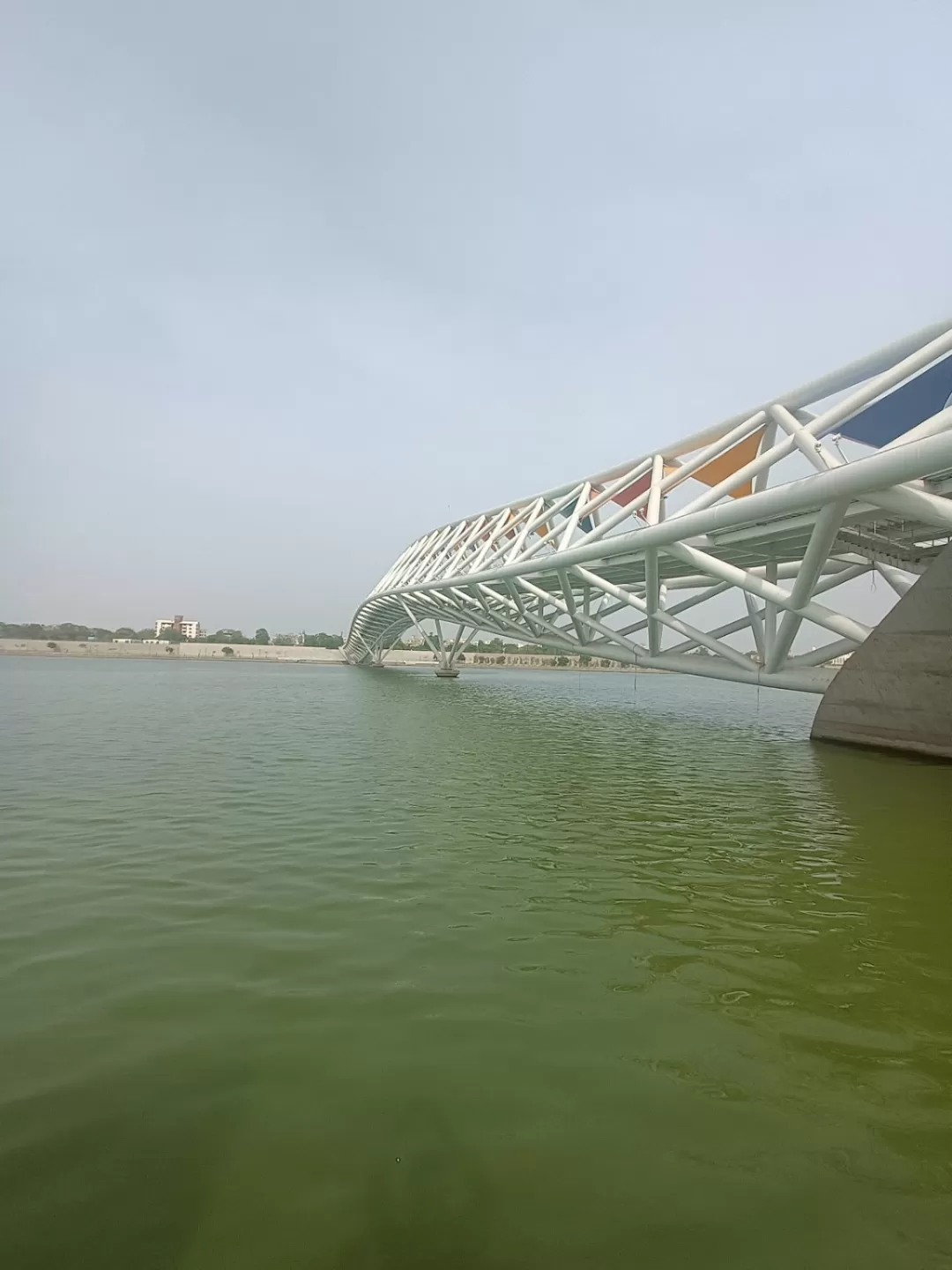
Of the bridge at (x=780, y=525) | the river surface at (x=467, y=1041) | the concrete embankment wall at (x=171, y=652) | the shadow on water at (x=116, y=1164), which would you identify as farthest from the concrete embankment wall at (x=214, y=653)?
the shadow on water at (x=116, y=1164)

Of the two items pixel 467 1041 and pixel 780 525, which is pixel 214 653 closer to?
pixel 780 525

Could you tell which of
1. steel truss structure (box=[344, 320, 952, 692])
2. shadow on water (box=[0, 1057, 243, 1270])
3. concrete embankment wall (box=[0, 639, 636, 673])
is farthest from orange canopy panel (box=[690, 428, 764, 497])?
concrete embankment wall (box=[0, 639, 636, 673])

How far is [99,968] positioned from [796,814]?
8.90 m

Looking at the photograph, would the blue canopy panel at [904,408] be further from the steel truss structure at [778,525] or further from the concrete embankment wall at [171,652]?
the concrete embankment wall at [171,652]

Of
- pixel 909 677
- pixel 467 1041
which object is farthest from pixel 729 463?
pixel 467 1041

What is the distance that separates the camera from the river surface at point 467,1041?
2250 mm

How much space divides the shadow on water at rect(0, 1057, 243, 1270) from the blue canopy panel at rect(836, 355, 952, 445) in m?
Answer: 17.9

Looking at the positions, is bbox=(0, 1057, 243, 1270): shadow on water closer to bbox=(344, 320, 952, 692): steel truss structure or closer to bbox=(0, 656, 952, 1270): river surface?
bbox=(0, 656, 952, 1270): river surface

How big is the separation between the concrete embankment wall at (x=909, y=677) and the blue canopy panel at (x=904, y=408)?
4.73 m

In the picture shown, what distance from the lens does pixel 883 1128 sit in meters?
2.80

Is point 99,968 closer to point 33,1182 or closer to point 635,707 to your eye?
point 33,1182

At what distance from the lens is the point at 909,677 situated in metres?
15.1

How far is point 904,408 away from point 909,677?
24.4 feet

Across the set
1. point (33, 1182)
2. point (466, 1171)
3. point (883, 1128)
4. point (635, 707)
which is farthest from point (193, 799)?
point (635, 707)
